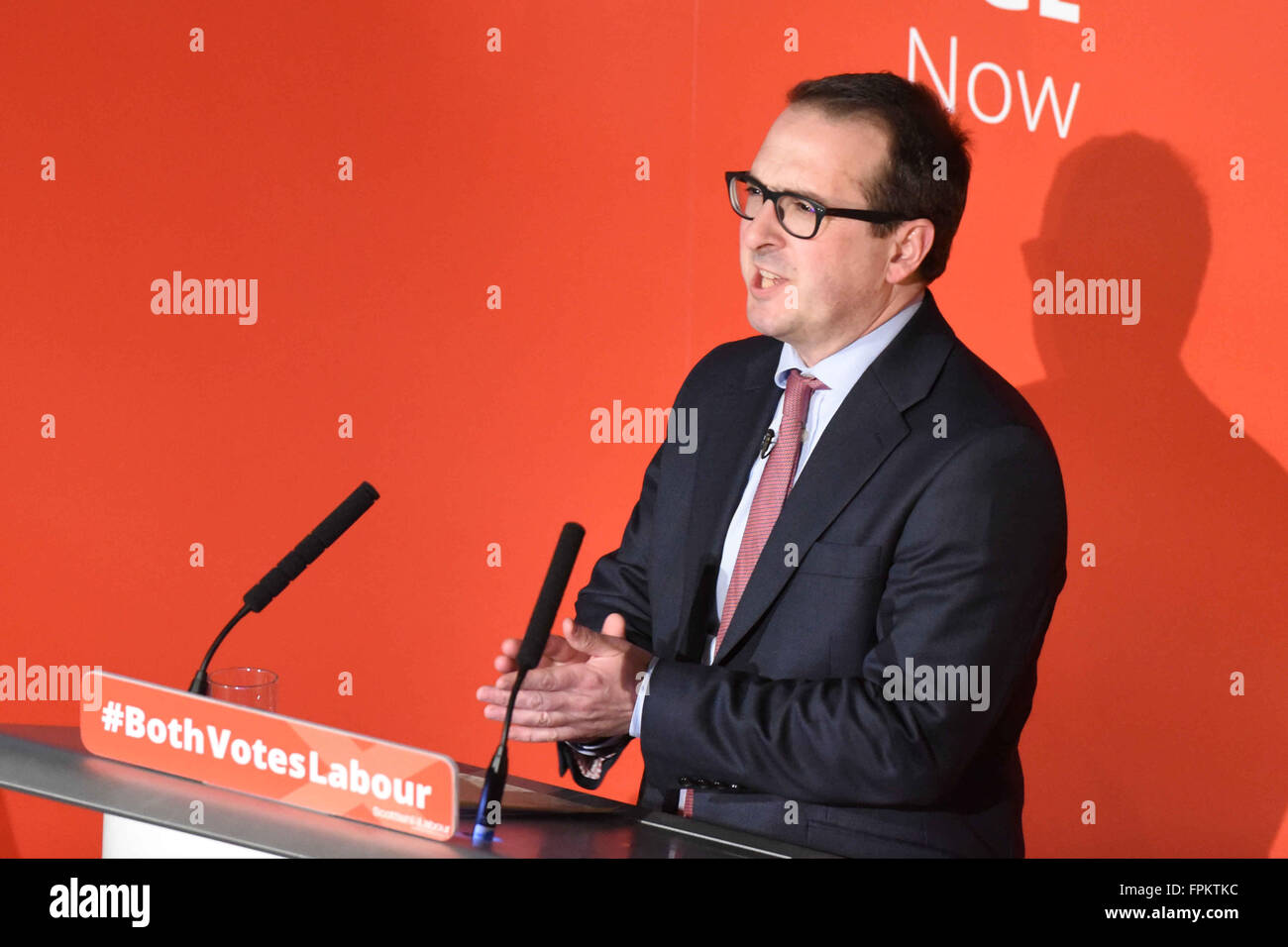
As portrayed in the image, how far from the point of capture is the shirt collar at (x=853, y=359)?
2068mm

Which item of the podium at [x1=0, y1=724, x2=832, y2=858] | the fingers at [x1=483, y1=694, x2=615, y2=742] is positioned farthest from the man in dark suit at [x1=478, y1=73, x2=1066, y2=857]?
the podium at [x1=0, y1=724, x2=832, y2=858]

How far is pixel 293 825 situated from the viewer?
142 centimetres

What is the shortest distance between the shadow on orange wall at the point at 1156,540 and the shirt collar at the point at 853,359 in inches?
41.2

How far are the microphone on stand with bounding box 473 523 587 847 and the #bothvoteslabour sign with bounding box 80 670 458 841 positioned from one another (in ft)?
0.24

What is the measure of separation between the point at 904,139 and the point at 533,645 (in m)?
1.03

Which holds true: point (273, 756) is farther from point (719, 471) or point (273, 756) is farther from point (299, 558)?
point (719, 471)

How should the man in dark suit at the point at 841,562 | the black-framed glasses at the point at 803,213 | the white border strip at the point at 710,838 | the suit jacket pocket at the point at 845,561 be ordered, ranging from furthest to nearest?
the black-framed glasses at the point at 803,213
the suit jacket pocket at the point at 845,561
the man in dark suit at the point at 841,562
the white border strip at the point at 710,838

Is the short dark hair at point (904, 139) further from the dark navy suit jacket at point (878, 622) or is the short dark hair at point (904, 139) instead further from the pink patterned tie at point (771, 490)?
the pink patterned tie at point (771, 490)

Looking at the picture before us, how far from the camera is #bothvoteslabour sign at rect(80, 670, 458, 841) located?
54.9 inches

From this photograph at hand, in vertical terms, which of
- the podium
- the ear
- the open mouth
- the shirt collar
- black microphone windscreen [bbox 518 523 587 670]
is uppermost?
the ear

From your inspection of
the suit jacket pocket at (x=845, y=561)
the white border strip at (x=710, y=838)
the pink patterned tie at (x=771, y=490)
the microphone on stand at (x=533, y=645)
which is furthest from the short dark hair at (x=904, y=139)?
the white border strip at (x=710, y=838)

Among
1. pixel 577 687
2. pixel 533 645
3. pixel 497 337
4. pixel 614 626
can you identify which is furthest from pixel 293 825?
pixel 497 337

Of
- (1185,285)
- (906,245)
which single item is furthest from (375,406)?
(1185,285)

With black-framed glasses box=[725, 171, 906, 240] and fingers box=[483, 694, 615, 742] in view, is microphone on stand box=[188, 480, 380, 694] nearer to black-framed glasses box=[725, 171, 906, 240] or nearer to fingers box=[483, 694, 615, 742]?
fingers box=[483, 694, 615, 742]
